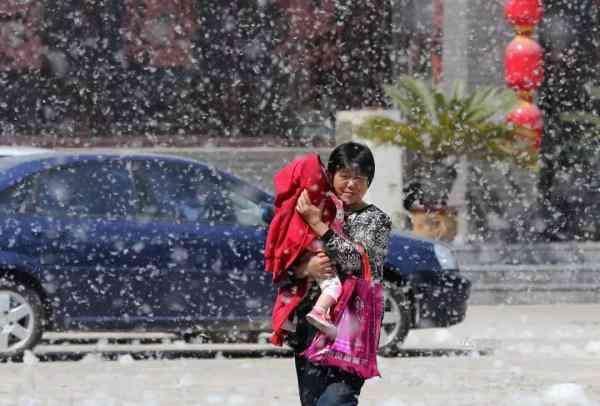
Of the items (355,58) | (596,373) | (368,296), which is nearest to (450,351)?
(596,373)

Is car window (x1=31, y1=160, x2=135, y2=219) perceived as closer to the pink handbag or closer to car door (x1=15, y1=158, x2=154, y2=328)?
car door (x1=15, y1=158, x2=154, y2=328)

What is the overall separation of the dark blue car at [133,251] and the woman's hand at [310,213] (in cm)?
687

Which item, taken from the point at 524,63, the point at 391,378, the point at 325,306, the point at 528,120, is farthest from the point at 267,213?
the point at 524,63

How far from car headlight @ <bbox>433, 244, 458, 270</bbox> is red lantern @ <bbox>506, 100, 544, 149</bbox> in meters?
9.92

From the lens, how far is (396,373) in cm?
1277

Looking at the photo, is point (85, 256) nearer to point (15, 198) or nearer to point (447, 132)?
point (15, 198)

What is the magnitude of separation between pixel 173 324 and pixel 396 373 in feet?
5.87

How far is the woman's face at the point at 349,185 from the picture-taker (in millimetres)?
6754

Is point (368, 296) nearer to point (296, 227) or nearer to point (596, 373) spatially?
point (296, 227)

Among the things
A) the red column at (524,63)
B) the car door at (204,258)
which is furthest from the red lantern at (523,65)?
the car door at (204,258)

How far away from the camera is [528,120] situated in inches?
970

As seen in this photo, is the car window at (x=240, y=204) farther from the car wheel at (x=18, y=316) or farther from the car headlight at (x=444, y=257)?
the car wheel at (x=18, y=316)

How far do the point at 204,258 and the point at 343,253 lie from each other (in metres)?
6.94

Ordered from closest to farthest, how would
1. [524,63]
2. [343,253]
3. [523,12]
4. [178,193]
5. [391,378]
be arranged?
[343,253]
[391,378]
[178,193]
[524,63]
[523,12]
